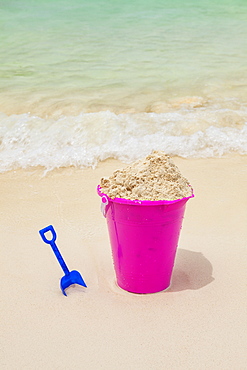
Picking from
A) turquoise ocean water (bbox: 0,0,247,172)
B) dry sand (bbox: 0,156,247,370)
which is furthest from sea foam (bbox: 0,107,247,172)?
dry sand (bbox: 0,156,247,370)

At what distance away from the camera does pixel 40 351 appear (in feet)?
5.65

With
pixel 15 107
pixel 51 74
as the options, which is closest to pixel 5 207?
pixel 15 107

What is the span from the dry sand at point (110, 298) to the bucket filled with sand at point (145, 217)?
0.43ft

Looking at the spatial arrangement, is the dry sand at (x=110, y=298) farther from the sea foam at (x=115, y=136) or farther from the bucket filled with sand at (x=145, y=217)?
the sea foam at (x=115, y=136)

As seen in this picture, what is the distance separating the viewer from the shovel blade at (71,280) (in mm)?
2102

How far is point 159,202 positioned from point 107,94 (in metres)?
3.80

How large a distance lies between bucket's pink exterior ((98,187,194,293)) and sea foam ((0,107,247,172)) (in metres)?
1.81

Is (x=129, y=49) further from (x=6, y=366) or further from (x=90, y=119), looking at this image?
(x=6, y=366)

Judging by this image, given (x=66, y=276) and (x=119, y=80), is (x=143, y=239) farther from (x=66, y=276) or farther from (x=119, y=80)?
(x=119, y=80)

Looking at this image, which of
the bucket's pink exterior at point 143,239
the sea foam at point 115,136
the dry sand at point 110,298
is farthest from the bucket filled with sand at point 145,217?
the sea foam at point 115,136

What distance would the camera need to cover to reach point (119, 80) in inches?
236

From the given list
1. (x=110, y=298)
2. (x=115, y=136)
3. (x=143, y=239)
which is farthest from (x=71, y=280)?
(x=115, y=136)

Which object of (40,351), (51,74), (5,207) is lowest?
(51,74)

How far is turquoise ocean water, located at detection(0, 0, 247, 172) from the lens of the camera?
4094 millimetres
